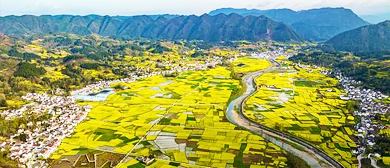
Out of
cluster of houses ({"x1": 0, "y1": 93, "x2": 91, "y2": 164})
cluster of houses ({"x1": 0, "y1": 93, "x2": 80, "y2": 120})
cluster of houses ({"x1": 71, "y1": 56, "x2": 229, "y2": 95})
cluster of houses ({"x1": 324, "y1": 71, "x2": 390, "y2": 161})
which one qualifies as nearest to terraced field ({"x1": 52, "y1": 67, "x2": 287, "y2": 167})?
cluster of houses ({"x1": 0, "y1": 93, "x2": 91, "y2": 164})

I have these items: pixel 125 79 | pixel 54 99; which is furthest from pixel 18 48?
pixel 54 99

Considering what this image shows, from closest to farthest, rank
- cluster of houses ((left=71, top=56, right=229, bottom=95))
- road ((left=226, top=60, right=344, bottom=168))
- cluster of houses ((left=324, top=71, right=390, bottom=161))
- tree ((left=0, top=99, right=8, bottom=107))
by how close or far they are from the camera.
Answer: road ((left=226, top=60, right=344, bottom=168)), cluster of houses ((left=324, top=71, right=390, bottom=161)), tree ((left=0, top=99, right=8, bottom=107)), cluster of houses ((left=71, top=56, right=229, bottom=95))

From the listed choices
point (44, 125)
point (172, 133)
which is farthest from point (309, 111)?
point (44, 125)

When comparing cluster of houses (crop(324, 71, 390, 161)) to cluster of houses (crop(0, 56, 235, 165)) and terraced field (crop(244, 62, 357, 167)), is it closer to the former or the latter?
terraced field (crop(244, 62, 357, 167))

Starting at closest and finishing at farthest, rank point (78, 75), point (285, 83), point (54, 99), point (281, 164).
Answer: point (281, 164) < point (54, 99) < point (285, 83) < point (78, 75)

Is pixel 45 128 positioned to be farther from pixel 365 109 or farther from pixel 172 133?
pixel 365 109

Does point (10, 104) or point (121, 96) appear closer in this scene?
point (10, 104)

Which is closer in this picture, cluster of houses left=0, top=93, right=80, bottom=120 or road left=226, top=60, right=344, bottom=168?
road left=226, top=60, right=344, bottom=168

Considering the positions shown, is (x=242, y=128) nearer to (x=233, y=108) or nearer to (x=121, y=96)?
(x=233, y=108)

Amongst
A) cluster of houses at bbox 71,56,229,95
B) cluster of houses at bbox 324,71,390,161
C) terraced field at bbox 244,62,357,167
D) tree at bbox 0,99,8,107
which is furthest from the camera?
cluster of houses at bbox 71,56,229,95
